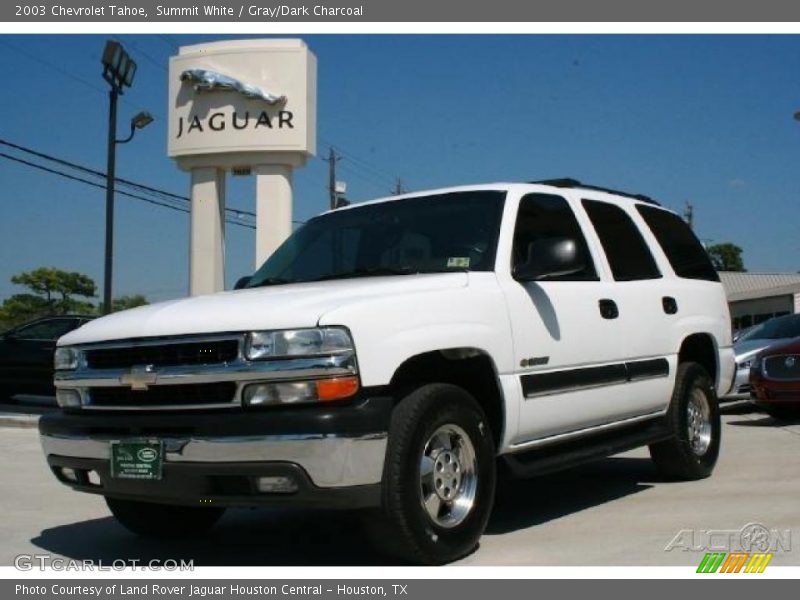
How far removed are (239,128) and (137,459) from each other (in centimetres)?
1524

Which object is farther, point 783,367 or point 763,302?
point 763,302

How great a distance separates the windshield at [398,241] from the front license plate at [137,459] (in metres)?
1.64

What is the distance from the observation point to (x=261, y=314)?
13.8 ft

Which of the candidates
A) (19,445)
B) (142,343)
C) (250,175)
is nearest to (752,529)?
(142,343)

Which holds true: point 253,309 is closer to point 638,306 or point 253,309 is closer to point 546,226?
point 546,226

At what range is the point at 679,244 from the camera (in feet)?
→ 24.0

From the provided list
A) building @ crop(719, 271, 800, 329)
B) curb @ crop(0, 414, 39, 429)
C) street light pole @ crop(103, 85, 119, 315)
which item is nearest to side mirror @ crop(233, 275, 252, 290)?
curb @ crop(0, 414, 39, 429)

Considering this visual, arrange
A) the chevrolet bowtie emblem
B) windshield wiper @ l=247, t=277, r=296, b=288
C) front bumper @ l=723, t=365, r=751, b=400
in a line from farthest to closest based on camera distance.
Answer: front bumper @ l=723, t=365, r=751, b=400 → windshield wiper @ l=247, t=277, r=296, b=288 → the chevrolet bowtie emblem

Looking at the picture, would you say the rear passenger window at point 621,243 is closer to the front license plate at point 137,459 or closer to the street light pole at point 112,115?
the front license plate at point 137,459

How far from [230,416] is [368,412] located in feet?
1.95

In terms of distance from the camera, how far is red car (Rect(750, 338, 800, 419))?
10920mm

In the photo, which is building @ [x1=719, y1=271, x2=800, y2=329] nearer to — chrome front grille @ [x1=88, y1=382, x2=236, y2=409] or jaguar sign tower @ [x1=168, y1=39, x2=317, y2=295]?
jaguar sign tower @ [x1=168, y1=39, x2=317, y2=295]

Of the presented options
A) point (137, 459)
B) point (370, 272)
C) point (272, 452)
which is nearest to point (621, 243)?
point (370, 272)

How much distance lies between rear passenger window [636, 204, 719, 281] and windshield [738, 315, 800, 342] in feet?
24.0
